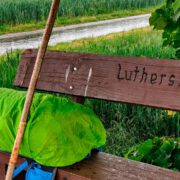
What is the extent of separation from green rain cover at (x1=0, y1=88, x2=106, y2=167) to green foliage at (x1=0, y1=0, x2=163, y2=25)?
45.9ft

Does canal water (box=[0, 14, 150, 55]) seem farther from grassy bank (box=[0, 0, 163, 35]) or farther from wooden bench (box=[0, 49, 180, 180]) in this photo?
wooden bench (box=[0, 49, 180, 180])

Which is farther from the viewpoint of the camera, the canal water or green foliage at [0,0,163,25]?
green foliage at [0,0,163,25]

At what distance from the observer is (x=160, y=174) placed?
7.25 ft

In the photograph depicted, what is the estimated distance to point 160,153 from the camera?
305cm

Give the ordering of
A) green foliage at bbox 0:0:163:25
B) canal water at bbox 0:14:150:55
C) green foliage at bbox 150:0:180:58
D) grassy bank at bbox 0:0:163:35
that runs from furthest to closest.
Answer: green foliage at bbox 0:0:163:25 < grassy bank at bbox 0:0:163:35 < canal water at bbox 0:14:150:55 < green foliage at bbox 150:0:180:58

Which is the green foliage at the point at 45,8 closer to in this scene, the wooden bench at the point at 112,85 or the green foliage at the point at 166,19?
the green foliage at the point at 166,19

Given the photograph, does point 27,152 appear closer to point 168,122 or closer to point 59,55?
point 59,55

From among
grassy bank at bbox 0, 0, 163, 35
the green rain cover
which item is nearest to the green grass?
grassy bank at bbox 0, 0, 163, 35

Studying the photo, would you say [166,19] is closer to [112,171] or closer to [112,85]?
[112,85]

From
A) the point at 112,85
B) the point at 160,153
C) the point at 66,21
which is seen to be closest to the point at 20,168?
the point at 112,85

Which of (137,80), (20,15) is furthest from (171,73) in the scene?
(20,15)

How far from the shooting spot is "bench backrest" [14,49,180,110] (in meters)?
2.26

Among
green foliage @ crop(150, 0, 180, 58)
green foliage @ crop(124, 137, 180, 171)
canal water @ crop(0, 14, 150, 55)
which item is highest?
canal water @ crop(0, 14, 150, 55)

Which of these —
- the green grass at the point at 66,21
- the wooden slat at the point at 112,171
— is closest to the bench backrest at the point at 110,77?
the wooden slat at the point at 112,171
